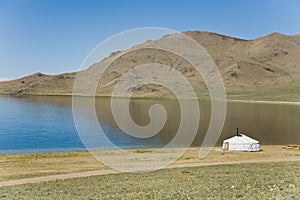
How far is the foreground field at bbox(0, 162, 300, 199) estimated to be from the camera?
1853 centimetres

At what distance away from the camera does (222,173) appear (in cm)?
2767

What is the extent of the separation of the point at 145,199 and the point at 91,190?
202 inches

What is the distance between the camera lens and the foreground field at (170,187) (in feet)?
60.8

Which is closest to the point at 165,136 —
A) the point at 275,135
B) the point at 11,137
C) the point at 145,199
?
the point at 275,135

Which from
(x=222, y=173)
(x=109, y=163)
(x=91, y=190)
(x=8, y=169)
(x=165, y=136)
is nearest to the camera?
(x=91, y=190)

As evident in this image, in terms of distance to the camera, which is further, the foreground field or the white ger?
the white ger

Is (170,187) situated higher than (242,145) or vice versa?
(170,187)

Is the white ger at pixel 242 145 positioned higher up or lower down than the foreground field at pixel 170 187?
lower down

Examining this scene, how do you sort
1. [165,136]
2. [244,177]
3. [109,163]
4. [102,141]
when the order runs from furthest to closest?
1. [165,136]
2. [102,141]
3. [109,163]
4. [244,177]

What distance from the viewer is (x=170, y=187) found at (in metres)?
22.1

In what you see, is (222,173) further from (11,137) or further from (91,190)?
(11,137)

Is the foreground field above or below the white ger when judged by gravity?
above

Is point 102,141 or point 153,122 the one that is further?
point 153,122

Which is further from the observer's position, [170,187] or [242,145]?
[242,145]
